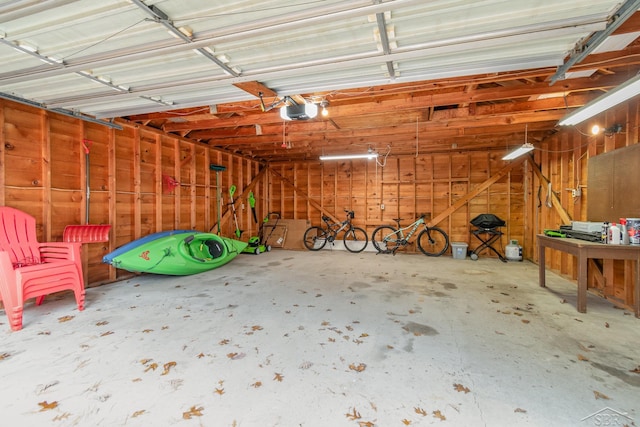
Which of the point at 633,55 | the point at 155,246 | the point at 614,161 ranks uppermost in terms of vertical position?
the point at 633,55

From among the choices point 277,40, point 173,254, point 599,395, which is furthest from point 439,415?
point 173,254

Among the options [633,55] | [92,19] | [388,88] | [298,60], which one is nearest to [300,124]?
[388,88]

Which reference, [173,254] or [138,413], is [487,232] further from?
[138,413]

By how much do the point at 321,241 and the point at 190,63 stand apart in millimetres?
6260

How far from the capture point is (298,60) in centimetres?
216

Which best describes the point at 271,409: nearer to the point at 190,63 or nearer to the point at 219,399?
the point at 219,399

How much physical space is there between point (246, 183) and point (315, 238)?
2575mm

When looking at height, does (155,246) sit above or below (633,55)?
below

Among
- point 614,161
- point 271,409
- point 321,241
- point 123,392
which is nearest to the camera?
point 271,409

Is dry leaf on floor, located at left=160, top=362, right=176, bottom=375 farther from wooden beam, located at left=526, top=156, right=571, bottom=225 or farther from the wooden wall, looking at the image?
wooden beam, located at left=526, top=156, right=571, bottom=225

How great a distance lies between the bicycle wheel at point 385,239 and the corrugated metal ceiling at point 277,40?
212 inches

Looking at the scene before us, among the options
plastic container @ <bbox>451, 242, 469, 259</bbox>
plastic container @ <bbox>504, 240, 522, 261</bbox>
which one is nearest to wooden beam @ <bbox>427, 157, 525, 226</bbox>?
plastic container @ <bbox>451, 242, 469, 259</bbox>

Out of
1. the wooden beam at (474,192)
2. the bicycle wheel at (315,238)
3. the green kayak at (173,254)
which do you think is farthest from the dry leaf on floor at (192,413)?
the wooden beam at (474,192)

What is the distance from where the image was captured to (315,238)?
26.5 feet
